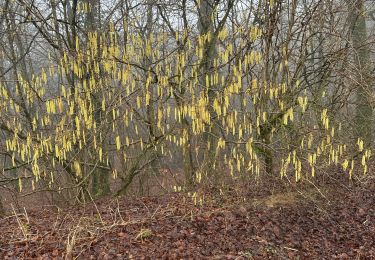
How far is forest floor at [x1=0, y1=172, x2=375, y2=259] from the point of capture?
508 cm

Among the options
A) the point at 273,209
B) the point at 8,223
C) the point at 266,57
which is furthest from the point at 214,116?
the point at 8,223

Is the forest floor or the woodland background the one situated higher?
the woodland background

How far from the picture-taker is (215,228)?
5.79m

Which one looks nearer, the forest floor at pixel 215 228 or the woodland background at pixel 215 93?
the forest floor at pixel 215 228

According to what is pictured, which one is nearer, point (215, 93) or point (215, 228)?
point (215, 228)

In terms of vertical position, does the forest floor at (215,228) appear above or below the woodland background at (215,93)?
below

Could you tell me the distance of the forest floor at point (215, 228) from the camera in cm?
508

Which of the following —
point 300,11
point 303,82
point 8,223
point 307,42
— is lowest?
point 8,223

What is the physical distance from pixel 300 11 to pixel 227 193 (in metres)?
3.30

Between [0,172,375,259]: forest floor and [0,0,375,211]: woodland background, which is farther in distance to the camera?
[0,0,375,211]: woodland background

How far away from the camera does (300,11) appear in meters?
7.10

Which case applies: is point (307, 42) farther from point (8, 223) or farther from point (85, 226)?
point (8, 223)

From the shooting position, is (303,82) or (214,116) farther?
(303,82)

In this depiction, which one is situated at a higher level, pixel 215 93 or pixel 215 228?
pixel 215 93
